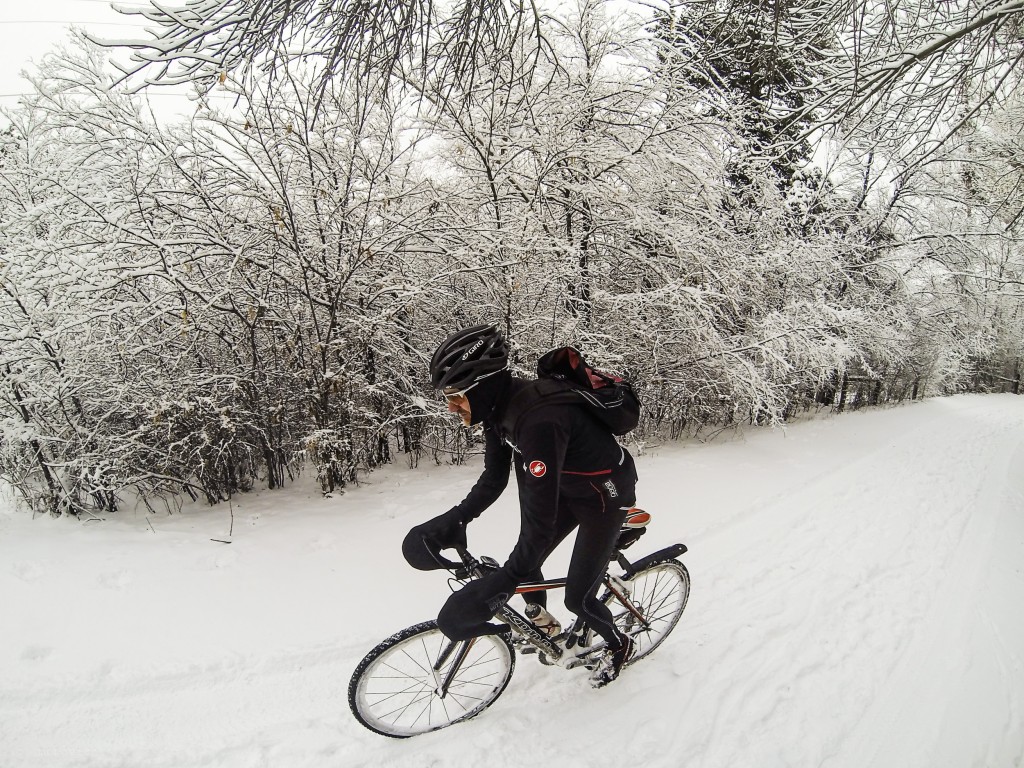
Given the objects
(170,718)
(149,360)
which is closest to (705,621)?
(170,718)

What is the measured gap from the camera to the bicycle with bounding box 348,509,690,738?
90.4 inches

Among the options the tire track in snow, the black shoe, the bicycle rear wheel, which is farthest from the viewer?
the bicycle rear wheel

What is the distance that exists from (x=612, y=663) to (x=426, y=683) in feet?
3.51

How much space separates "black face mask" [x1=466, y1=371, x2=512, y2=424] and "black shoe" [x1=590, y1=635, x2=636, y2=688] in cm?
163

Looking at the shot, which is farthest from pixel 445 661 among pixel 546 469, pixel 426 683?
pixel 546 469

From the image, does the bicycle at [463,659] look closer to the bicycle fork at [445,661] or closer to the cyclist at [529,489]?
the bicycle fork at [445,661]

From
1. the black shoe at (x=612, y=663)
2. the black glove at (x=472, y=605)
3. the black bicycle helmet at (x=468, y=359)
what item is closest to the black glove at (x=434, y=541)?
the black glove at (x=472, y=605)

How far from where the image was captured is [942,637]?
10.4ft

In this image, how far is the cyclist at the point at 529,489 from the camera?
199 centimetres

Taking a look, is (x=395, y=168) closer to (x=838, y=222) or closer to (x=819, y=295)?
(x=819, y=295)

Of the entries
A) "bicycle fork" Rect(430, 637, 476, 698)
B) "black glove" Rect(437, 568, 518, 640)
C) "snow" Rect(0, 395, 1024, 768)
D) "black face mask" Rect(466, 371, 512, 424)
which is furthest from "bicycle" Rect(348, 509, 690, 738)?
"black face mask" Rect(466, 371, 512, 424)

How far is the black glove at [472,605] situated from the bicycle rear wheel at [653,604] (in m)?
1.09

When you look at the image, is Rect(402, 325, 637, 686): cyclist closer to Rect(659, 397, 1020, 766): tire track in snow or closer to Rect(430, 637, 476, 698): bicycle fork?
Rect(430, 637, 476, 698): bicycle fork

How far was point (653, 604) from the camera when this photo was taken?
3.08 metres
